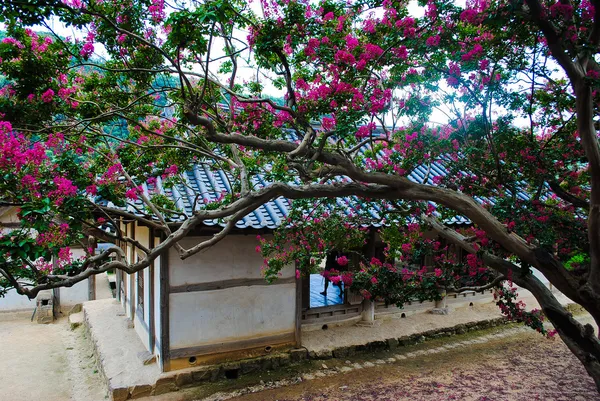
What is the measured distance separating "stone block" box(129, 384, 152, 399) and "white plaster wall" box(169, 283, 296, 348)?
745 millimetres

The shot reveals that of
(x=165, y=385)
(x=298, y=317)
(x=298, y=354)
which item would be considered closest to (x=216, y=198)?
(x=298, y=317)

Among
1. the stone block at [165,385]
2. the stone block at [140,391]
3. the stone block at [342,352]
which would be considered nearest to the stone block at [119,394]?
the stone block at [140,391]

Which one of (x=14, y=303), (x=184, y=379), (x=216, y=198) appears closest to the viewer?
(x=184, y=379)

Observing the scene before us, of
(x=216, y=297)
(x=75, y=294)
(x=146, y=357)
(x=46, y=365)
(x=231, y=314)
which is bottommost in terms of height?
(x=46, y=365)

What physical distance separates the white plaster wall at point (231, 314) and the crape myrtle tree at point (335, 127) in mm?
1652

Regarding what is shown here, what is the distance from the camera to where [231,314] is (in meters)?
7.49

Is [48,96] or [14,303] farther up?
[48,96]

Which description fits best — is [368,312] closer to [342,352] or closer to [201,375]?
[342,352]

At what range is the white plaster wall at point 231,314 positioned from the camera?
7.10 metres

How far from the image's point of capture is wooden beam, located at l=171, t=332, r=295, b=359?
7.07 meters

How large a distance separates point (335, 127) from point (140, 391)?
214 inches

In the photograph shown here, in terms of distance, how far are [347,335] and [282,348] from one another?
1.68m

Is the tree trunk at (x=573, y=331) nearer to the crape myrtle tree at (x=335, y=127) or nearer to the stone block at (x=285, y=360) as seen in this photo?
the crape myrtle tree at (x=335, y=127)

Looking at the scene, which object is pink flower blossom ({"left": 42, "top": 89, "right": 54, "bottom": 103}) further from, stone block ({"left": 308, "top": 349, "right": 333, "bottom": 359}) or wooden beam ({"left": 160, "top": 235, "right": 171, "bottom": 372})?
stone block ({"left": 308, "top": 349, "right": 333, "bottom": 359})
